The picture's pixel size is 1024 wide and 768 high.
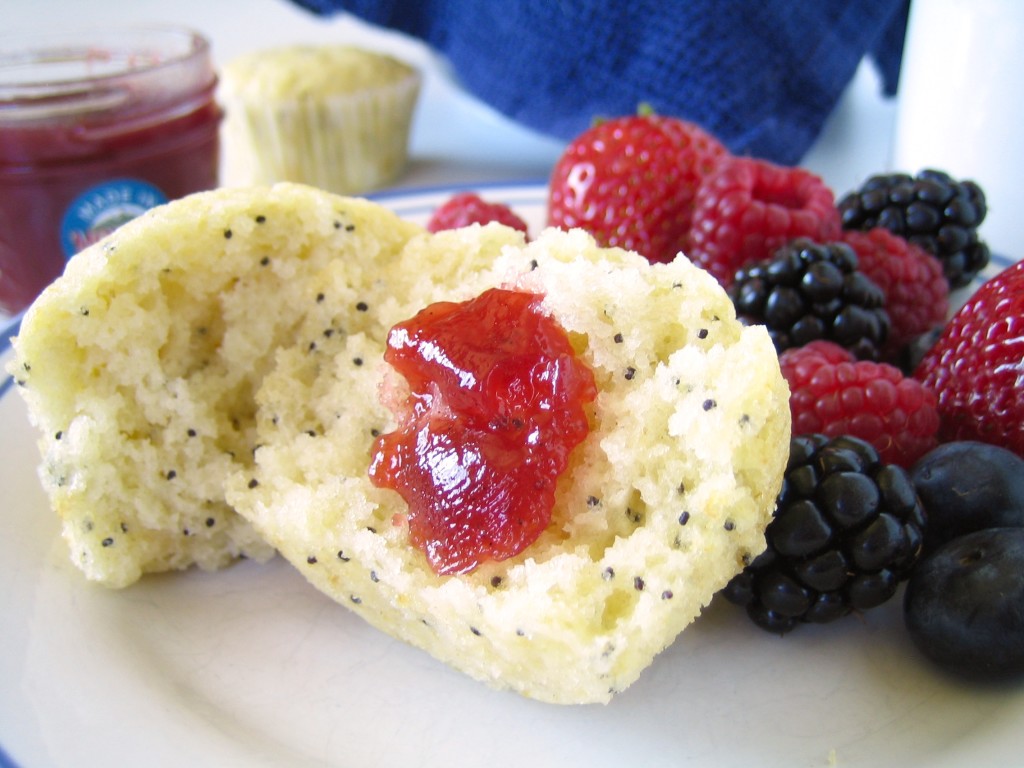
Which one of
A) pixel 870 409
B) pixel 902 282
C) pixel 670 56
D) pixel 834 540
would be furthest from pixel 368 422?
pixel 670 56

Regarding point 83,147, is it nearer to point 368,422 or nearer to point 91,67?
point 91,67

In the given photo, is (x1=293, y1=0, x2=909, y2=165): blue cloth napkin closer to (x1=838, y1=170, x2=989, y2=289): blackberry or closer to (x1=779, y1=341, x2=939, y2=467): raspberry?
(x1=838, y1=170, x2=989, y2=289): blackberry

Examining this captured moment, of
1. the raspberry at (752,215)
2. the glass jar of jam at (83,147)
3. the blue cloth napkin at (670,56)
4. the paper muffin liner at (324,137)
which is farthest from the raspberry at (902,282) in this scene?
the paper muffin liner at (324,137)

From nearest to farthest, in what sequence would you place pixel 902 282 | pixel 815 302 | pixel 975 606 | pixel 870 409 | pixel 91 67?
pixel 975 606 < pixel 870 409 < pixel 815 302 < pixel 902 282 < pixel 91 67

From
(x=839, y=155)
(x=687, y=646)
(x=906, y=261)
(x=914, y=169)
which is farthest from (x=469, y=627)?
(x=839, y=155)

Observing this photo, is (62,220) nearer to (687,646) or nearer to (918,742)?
(687,646)

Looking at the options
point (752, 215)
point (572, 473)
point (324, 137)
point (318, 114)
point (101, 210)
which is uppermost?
point (752, 215)

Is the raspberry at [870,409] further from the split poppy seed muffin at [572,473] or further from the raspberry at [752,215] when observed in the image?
the raspberry at [752,215]
